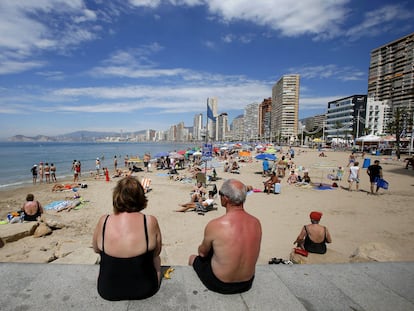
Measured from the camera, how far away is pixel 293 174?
48.3 feet

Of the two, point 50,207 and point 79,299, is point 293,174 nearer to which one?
point 50,207

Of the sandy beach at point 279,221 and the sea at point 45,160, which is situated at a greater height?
the sandy beach at point 279,221

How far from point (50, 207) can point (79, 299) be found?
9.56 metres

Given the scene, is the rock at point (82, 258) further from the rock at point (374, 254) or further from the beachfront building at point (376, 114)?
the beachfront building at point (376, 114)

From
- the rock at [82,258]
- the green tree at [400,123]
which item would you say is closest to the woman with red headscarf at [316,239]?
the rock at [82,258]

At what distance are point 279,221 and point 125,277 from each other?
680 centimetres

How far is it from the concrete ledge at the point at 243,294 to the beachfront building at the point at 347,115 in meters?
90.2

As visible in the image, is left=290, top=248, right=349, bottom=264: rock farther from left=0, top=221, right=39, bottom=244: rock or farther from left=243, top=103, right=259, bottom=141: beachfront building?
left=243, top=103, right=259, bottom=141: beachfront building

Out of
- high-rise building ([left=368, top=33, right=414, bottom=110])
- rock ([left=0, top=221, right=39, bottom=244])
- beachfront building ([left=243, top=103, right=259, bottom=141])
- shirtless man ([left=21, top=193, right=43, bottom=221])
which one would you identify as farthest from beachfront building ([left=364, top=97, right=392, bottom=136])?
rock ([left=0, top=221, right=39, bottom=244])

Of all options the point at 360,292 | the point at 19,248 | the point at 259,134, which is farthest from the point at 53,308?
the point at 259,134

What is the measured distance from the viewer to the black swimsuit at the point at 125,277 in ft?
6.02

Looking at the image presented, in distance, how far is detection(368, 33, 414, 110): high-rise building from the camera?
8688 cm

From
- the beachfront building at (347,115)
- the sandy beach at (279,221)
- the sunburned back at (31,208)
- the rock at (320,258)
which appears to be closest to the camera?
the rock at (320,258)

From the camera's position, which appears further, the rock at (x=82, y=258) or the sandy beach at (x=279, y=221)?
the sandy beach at (x=279, y=221)
